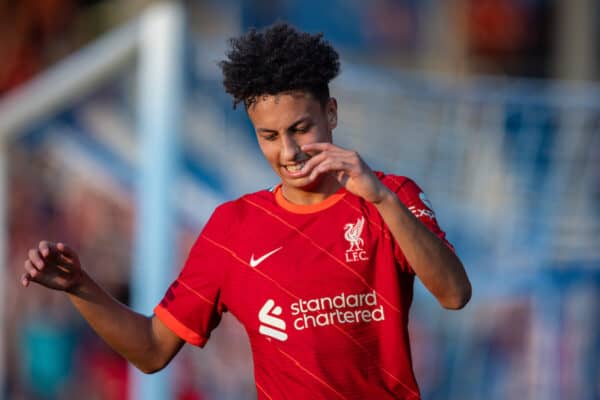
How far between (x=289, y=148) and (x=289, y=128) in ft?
0.21

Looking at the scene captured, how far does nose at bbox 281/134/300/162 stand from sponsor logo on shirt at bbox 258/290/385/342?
35 centimetres

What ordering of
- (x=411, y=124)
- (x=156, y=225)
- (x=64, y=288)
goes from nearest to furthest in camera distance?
(x=64, y=288), (x=156, y=225), (x=411, y=124)

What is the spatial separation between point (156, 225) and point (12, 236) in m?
2.24

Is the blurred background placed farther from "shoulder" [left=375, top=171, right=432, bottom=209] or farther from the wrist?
"shoulder" [left=375, top=171, right=432, bottom=209]

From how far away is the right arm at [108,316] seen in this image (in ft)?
8.46

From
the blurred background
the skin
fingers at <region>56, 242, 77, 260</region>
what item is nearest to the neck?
the skin

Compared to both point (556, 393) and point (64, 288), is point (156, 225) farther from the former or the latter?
point (556, 393)

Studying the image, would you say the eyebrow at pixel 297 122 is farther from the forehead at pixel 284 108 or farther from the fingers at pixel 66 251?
the fingers at pixel 66 251

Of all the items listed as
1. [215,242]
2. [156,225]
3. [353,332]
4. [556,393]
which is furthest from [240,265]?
[556,393]

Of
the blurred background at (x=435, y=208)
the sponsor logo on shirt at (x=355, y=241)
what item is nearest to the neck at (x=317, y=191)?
the sponsor logo on shirt at (x=355, y=241)

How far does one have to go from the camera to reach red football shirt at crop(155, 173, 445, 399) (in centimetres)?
245

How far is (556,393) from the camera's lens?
656cm

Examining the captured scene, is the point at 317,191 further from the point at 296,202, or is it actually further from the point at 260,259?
the point at 260,259

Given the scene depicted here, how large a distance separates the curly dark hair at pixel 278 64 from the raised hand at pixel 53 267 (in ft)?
1.92
